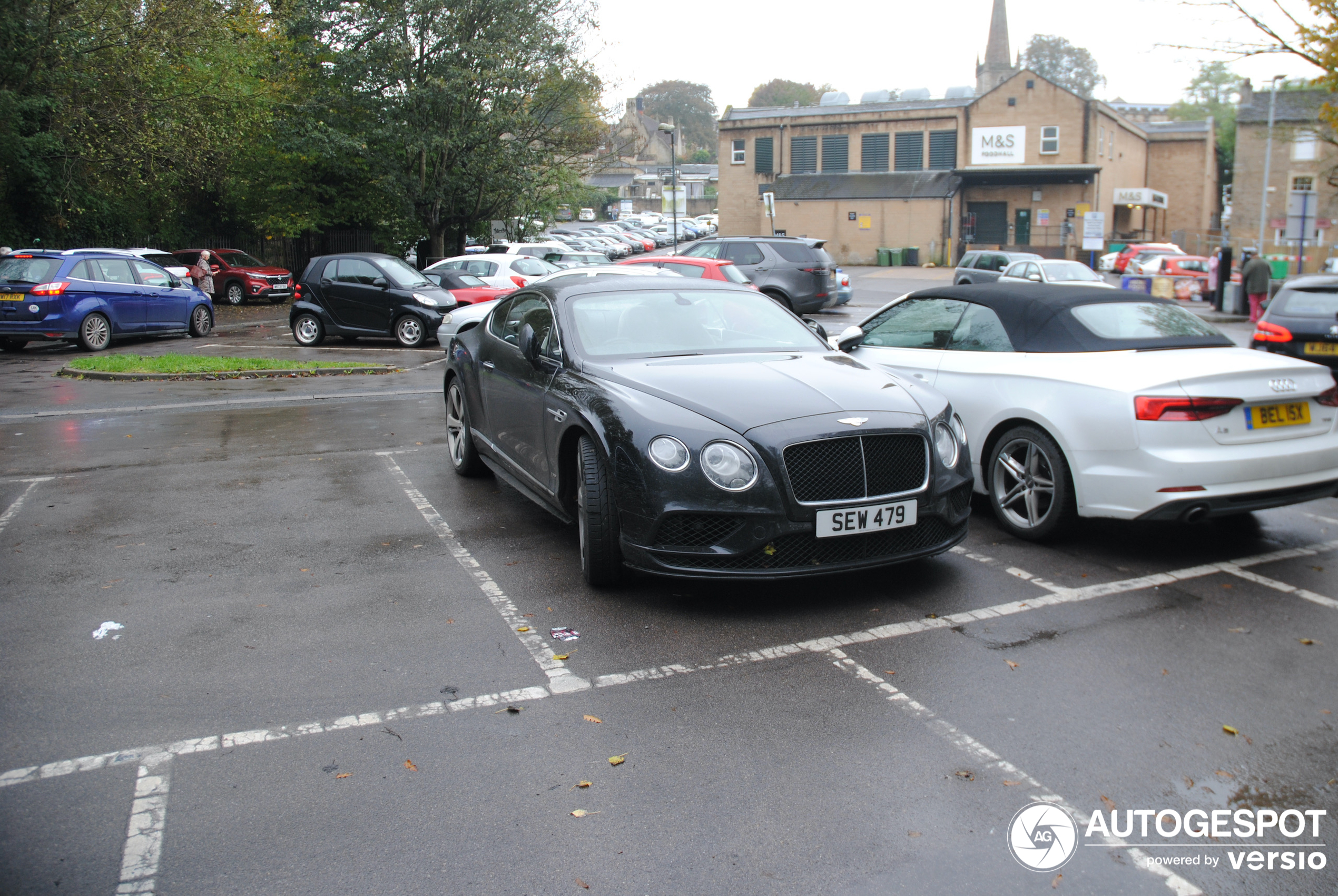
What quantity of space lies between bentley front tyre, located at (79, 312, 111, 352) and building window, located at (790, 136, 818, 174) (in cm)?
4508

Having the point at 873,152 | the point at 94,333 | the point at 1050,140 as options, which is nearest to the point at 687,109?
the point at 873,152

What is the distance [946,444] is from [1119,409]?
101 cm

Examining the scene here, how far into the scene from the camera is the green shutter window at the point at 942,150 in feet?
180

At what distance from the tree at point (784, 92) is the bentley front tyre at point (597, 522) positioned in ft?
381

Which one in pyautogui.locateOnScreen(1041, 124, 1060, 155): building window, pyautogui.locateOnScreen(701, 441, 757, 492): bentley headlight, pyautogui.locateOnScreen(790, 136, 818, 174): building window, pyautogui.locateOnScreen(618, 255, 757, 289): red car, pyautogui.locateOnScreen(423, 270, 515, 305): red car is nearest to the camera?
pyautogui.locateOnScreen(701, 441, 757, 492): bentley headlight

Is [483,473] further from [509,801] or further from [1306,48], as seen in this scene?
[1306,48]

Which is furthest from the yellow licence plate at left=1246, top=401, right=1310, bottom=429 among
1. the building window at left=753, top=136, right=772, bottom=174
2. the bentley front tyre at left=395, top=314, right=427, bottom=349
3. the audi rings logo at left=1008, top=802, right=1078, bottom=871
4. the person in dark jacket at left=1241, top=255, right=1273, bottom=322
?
the building window at left=753, top=136, right=772, bottom=174

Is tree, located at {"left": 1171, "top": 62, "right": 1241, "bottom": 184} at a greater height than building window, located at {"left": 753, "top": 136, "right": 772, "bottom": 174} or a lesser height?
greater

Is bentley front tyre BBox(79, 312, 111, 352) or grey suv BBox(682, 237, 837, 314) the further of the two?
grey suv BBox(682, 237, 837, 314)

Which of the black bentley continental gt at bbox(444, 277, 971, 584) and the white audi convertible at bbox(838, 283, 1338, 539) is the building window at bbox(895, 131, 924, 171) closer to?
the white audi convertible at bbox(838, 283, 1338, 539)

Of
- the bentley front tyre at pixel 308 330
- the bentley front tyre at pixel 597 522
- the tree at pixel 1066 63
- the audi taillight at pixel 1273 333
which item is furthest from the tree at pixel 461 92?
the tree at pixel 1066 63

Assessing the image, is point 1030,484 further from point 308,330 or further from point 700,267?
point 308,330

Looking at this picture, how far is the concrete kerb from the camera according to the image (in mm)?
14398

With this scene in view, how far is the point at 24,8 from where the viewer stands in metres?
20.2
